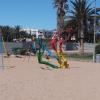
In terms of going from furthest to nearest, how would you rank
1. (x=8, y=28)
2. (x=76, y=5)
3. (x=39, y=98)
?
1. (x=8, y=28)
2. (x=76, y=5)
3. (x=39, y=98)

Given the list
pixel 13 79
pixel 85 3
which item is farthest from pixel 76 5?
pixel 13 79

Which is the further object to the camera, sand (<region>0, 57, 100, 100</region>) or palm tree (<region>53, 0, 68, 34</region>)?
palm tree (<region>53, 0, 68, 34</region>)

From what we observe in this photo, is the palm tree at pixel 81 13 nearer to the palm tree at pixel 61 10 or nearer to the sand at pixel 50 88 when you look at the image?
the palm tree at pixel 61 10

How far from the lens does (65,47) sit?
6669cm

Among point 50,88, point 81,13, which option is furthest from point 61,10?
point 50,88

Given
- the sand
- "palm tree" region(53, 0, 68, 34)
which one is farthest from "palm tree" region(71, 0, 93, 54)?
the sand

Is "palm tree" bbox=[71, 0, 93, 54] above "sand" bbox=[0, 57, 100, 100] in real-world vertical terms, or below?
above

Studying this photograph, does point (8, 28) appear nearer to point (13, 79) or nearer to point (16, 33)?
point (16, 33)

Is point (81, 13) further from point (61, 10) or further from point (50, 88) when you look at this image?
point (50, 88)

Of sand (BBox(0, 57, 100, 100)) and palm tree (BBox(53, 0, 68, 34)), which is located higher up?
palm tree (BBox(53, 0, 68, 34))

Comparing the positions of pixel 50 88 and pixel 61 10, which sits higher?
pixel 61 10

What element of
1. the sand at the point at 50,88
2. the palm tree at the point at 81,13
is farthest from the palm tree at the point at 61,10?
the sand at the point at 50,88

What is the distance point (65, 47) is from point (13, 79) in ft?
166

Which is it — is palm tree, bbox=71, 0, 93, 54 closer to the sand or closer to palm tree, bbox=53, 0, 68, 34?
palm tree, bbox=53, 0, 68, 34
